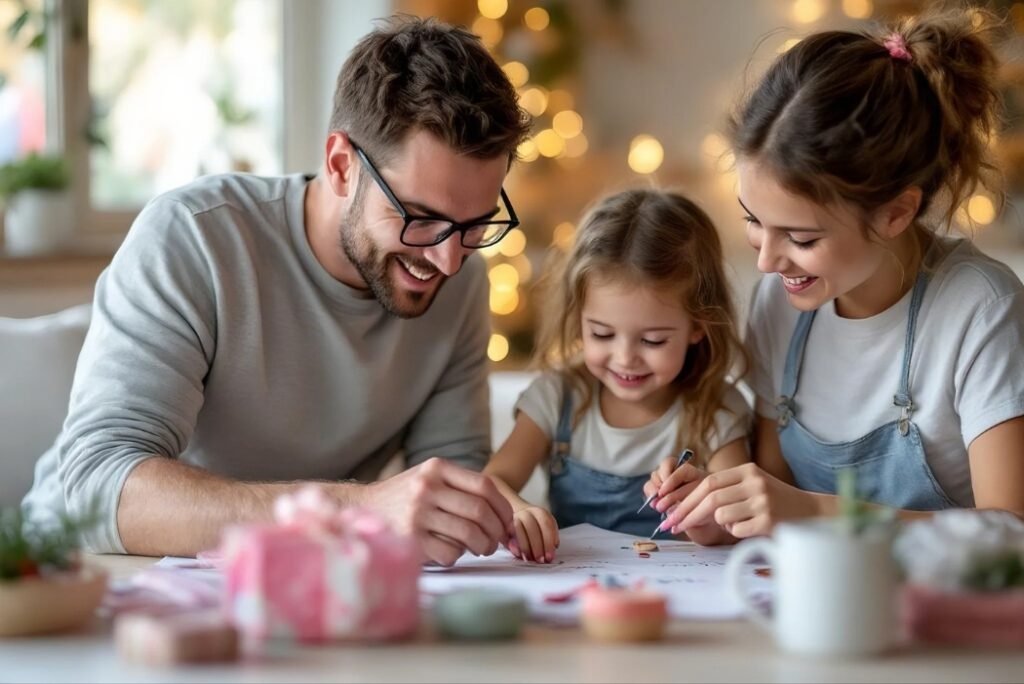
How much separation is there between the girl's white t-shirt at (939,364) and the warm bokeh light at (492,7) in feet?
9.01

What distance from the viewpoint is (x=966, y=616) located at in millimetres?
1101

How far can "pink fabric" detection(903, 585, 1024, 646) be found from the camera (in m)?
1.10

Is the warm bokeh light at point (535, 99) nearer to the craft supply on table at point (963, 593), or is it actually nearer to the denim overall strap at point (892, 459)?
the denim overall strap at point (892, 459)

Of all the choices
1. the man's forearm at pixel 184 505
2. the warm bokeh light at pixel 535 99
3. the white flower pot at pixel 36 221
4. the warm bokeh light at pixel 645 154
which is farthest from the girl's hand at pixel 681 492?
the warm bokeh light at pixel 645 154

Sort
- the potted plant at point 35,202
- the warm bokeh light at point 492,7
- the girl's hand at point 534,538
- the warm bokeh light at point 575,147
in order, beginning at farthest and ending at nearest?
the warm bokeh light at point 575,147 → the warm bokeh light at point 492,7 → the potted plant at point 35,202 → the girl's hand at point 534,538

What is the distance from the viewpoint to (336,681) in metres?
0.99

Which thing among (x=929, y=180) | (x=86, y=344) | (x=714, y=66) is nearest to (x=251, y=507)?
(x=86, y=344)

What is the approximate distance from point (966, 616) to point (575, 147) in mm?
3659

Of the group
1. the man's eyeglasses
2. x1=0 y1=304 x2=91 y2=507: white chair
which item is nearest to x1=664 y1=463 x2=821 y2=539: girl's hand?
the man's eyeglasses

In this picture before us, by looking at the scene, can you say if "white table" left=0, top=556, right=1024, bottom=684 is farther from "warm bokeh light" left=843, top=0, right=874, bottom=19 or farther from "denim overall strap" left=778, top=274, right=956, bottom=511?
"warm bokeh light" left=843, top=0, right=874, bottom=19

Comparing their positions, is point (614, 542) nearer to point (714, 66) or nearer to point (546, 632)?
point (546, 632)

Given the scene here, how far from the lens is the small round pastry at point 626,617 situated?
3.66ft

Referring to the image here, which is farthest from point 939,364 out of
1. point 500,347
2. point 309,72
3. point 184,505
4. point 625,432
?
point 500,347

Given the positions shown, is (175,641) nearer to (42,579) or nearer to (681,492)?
(42,579)
